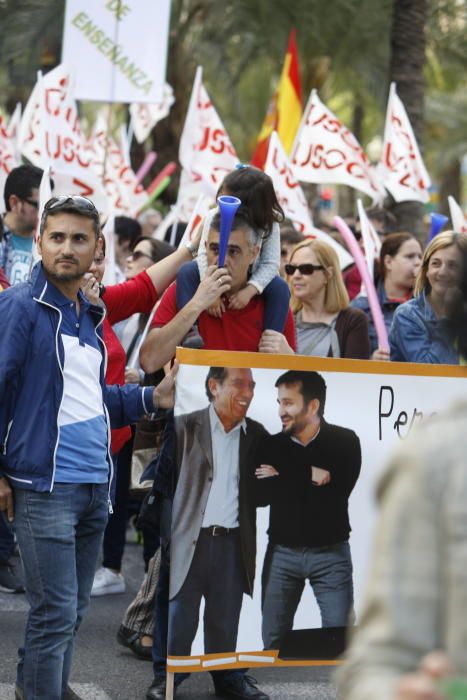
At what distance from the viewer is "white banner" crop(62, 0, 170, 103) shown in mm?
11078

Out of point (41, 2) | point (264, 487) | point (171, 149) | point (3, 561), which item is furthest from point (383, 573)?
point (171, 149)

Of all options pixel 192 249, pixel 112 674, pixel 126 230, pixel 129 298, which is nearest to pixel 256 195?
pixel 192 249

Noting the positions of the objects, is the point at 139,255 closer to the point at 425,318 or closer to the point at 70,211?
the point at 425,318

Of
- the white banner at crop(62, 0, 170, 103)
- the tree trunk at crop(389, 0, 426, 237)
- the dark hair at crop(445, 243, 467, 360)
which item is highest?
the tree trunk at crop(389, 0, 426, 237)

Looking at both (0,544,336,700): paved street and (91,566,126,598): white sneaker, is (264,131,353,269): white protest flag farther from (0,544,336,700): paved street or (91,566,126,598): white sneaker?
(0,544,336,700): paved street

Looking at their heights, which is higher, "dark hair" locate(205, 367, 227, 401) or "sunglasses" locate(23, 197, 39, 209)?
"sunglasses" locate(23, 197, 39, 209)

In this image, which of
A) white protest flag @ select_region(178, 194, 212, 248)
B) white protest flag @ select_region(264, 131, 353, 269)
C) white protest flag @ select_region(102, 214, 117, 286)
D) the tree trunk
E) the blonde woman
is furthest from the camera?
the tree trunk

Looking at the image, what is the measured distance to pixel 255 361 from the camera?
4.60 m

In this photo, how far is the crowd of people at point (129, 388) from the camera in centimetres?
405

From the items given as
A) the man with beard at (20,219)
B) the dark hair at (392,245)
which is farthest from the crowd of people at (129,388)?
the dark hair at (392,245)

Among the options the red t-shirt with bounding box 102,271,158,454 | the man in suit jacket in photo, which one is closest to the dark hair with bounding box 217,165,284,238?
the red t-shirt with bounding box 102,271,158,454

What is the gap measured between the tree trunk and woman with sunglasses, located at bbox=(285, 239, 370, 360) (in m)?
7.00

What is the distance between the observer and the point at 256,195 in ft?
15.9

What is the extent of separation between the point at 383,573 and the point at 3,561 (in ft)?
17.9
